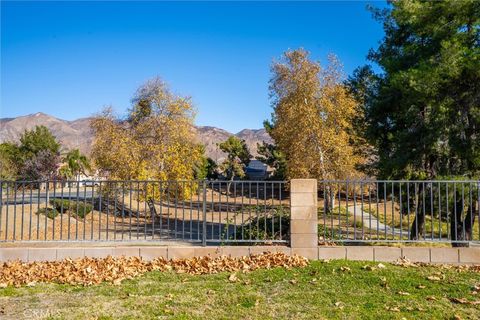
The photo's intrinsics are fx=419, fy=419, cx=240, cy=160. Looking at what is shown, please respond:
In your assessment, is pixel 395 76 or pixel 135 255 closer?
pixel 135 255

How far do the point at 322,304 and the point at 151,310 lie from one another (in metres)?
2.12

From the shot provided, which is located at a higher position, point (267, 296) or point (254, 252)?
point (254, 252)

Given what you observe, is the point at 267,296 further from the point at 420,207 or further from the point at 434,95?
the point at 420,207

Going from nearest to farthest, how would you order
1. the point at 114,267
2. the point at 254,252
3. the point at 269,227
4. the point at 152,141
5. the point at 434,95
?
1. the point at 114,267
2. the point at 254,252
3. the point at 269,227
4. the point at 434,95
5. the point at 152,141

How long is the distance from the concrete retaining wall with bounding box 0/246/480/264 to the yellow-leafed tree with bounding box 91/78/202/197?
1112 cm

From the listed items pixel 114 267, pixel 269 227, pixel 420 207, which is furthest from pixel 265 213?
pixel 420 207

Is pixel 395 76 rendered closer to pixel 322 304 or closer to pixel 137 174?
pixel 322 304

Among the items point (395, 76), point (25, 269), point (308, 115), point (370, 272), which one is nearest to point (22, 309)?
point (25, 269)

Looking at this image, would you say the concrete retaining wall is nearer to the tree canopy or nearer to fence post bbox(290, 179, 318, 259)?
fence post bbox(290, 179, 318, 259)

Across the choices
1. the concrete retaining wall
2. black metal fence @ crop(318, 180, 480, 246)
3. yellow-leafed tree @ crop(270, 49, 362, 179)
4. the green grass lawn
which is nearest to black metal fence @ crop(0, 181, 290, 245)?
the concrete retaining wall

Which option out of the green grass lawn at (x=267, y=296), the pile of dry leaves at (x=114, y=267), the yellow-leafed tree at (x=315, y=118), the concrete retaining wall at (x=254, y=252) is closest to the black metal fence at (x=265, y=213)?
the concrete retaining wall at (x=254, y=252)

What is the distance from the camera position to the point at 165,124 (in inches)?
806

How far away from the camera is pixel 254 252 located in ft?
25.9

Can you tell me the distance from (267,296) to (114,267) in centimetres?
291
